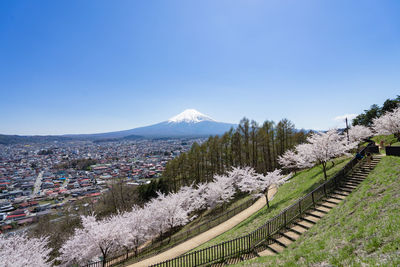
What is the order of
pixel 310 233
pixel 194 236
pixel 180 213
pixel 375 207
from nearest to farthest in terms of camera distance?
1. pixel 375 207
2. pixel 310 233
3. pixel 194 236
4. pixel 180 213

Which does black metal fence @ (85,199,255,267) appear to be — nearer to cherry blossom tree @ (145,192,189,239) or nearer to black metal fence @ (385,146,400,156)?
cherry blossom tree @ (145,192,189,239)

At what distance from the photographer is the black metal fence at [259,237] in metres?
10.4

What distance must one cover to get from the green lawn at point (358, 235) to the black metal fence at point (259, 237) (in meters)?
1.71

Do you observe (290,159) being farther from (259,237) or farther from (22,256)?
(22,256)

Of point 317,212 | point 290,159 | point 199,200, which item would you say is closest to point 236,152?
point 290,159

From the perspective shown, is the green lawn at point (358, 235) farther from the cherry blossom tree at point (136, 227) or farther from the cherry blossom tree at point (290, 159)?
the cherry blossom tree at point (136, 227)

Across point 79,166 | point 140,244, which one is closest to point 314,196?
point 140,244

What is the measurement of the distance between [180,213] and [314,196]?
16.4 m

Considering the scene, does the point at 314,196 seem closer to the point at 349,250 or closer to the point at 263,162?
the point at 349,250

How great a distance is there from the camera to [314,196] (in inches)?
520

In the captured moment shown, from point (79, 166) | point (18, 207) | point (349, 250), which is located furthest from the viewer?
point (79, 166)

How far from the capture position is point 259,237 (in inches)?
437

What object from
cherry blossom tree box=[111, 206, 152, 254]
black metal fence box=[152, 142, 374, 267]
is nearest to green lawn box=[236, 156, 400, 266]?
black metal fence box=[152, 142, 374, 267]

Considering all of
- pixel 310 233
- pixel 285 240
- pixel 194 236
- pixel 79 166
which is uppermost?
pixel 310 233
